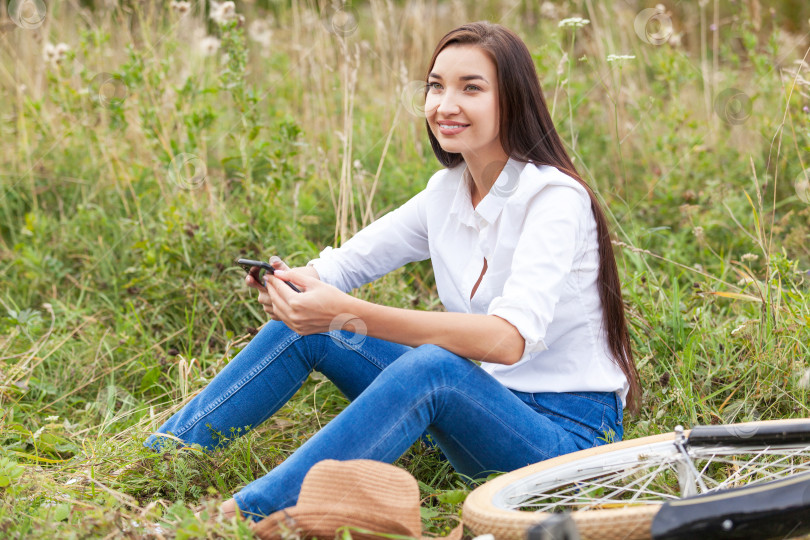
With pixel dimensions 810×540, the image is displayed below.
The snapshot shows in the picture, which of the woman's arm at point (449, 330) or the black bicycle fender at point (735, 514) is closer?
the black bicycle fender at point (735, 514)

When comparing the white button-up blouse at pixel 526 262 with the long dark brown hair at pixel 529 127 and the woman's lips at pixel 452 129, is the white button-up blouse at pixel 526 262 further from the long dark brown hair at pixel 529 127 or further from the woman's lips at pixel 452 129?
the woman's lips at pixel 452 129

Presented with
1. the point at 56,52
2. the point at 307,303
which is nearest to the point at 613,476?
the point at 307,303

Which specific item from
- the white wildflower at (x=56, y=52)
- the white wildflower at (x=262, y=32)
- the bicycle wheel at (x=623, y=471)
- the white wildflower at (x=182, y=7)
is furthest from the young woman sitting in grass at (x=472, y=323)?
the white wildflower at (x=262, y=32)

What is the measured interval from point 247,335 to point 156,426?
440 millimetres

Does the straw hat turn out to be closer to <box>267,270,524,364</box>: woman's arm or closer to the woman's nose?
<box>267,270,524,364</box>: woman's arm

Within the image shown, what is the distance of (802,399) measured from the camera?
84.8 inches

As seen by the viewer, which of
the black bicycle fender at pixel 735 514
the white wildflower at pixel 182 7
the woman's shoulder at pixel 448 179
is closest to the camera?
the black bicycle fender at pixel 735 514

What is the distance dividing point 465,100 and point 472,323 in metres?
0.55

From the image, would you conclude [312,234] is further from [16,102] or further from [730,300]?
[16,102]

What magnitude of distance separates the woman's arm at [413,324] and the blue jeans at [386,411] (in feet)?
0.12

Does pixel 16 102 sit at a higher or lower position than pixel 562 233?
higher

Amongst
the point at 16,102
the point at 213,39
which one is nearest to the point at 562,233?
the point at 213,39

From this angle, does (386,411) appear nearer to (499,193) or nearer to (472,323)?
(472,323)

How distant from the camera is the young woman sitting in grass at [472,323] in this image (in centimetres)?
166
